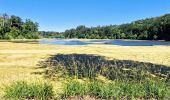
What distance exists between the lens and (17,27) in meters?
180

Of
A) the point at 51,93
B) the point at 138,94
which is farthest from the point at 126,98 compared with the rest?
the point at 51,93

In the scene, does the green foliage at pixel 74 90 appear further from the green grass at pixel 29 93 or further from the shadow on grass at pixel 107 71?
the shadow on grass at pixel 107 71

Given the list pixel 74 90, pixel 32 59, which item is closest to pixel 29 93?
pixel 74 90

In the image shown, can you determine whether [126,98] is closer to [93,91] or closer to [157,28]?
[93,91]

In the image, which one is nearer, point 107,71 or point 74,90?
point 74,90

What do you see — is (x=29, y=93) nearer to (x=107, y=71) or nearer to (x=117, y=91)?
(x=117, y=91)

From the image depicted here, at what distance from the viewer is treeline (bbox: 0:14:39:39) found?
159 meters

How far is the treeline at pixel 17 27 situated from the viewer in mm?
159000

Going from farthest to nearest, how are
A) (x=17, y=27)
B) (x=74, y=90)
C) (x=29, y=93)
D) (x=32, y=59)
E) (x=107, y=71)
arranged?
(x=17, y=27)
(x=32, y=59)
(x=107, y=71)
(x=74, y=90)
(x=29, y=93)

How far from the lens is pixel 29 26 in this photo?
187 metres

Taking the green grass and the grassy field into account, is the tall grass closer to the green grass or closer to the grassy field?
the green grass

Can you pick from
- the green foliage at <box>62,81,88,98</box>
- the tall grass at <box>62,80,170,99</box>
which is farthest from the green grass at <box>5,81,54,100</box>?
the tall grass at <box>62,80,170,99</box>

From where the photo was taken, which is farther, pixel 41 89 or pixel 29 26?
pixel 29 26

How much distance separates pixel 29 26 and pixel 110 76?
173019 mm
